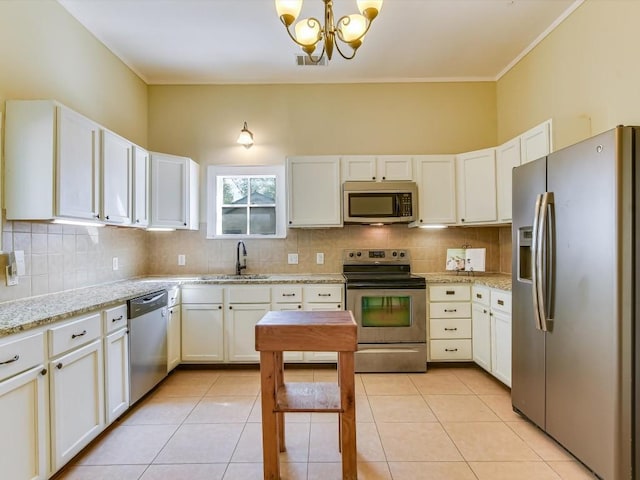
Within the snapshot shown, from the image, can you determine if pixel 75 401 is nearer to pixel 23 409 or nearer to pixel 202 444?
pixel 23 409

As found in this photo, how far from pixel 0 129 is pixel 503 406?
4.02 metres

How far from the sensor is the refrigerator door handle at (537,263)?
2.09 m

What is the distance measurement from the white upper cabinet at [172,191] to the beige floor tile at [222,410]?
177 cm

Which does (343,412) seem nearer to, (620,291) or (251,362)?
(620,291)

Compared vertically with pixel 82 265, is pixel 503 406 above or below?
below

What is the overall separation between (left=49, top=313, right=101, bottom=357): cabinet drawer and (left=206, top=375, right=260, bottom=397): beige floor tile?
120cm

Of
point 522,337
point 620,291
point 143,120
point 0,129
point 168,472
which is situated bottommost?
point 168,472

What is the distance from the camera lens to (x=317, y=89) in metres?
4.04

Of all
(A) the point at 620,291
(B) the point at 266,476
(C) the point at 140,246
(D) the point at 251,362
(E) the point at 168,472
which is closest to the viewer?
(A) the point at 620,291

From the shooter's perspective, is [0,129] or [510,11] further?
[510,11]

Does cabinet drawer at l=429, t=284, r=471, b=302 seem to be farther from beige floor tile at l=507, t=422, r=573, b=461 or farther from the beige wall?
the beige wall

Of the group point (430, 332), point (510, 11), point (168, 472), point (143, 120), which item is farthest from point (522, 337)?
point (143, 120)

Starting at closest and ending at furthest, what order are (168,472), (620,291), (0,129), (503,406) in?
1. (620,291)
2. (168,472)
3. (0,129)
4. (503,406)

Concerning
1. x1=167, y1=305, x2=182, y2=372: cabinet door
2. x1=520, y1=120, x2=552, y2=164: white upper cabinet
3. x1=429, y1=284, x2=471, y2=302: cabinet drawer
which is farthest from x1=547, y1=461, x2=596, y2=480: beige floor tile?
x1=167, y1=305, x2=182, y2=372: cabinet door
